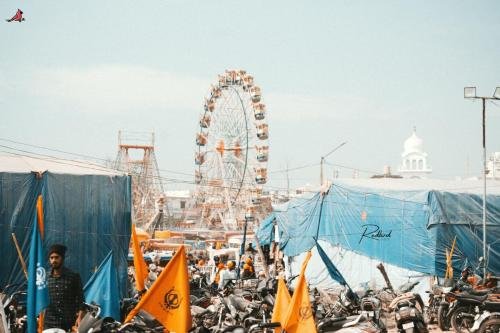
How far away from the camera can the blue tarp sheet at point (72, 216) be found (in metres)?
14.0

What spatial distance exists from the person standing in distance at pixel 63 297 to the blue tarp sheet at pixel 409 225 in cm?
1182

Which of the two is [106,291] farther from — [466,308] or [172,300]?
[466,308]

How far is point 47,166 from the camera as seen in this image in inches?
593

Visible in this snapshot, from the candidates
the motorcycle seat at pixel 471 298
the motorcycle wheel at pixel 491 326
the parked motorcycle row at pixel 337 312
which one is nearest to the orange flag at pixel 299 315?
the parked motorcycle row at pixel 337 312

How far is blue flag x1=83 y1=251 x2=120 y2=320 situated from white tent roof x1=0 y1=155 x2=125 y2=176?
13.9 ft

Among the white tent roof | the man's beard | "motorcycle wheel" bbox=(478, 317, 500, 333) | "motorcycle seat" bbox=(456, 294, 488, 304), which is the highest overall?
the white tent roof

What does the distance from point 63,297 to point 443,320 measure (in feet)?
27.1

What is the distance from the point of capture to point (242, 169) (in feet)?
160

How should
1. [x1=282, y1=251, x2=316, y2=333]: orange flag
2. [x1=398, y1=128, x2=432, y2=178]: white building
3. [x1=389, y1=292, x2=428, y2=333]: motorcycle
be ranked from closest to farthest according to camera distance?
[x1=282, y1=251, x2=316, y2=333]: orange flag
[x1=389, y1=292, x2=428, y2=333]: motorcycle
[x1=398, y1=128, x2=432, y2=178]: white building

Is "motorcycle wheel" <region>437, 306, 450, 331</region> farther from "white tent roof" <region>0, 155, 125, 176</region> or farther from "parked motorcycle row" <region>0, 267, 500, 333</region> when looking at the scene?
"white tent roof" <region>0, 155, 125, 176</region>

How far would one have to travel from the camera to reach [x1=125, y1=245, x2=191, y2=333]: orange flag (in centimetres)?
804

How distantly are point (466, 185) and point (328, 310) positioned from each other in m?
11.1

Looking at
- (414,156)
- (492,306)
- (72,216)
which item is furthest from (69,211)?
(414,156)

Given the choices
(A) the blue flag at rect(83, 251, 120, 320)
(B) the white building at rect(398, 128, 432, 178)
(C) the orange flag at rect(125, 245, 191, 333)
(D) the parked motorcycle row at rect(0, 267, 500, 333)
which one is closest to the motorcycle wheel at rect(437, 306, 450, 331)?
(D) the parked motorcycle row at rect(0, 267, 500, 333)
